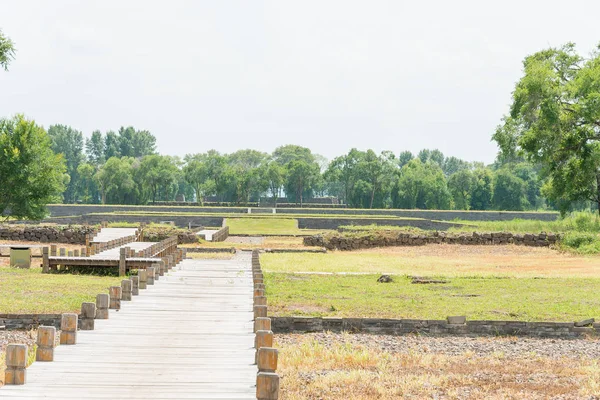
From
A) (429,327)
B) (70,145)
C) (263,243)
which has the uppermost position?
(70,145)

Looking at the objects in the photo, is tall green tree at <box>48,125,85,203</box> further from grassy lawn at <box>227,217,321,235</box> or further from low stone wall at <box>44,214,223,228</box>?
grassy lawn at <box>227,217,321,235</box>

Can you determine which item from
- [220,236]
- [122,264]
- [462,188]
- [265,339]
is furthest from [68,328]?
[462,188]

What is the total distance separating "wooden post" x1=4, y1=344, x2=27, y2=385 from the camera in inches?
348

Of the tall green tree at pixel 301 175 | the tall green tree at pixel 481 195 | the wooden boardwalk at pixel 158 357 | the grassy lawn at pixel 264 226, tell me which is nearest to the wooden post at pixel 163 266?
the wooden boardwalk at pixel 158 357

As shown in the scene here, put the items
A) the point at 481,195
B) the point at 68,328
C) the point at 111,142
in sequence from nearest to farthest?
the point at 68,328, the point at 481,195, the point at 111,142

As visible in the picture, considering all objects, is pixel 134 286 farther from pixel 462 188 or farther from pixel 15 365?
pixel 462 188

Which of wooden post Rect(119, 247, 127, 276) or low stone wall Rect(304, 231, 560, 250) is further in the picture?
low stone wall Rect(304, 231, 560, 250)

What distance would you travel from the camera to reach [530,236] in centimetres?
4291

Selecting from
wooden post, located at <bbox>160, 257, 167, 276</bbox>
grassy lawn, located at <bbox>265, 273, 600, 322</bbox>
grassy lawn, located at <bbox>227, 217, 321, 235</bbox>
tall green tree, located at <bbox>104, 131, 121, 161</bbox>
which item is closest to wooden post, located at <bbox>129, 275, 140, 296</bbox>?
grassy lawn, located at <bbox>265, 273, 600, 322</bbox>

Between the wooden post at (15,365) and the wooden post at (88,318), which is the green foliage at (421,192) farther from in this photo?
the wooden post at (15,365)

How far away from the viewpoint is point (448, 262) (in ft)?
114

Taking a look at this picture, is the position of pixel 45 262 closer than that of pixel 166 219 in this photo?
Yes

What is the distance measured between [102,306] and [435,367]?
5612mm

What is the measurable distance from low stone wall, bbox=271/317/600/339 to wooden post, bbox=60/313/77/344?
593 centimetres
